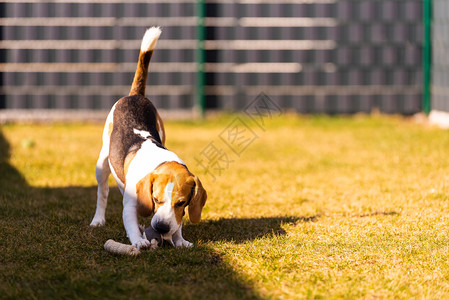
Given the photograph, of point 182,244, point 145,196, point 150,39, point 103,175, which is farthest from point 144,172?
point 150,39

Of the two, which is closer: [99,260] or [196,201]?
[99,260]

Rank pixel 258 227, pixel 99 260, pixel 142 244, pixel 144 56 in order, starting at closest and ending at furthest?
pixel 99 260 < pixel 142 244 < pixel 258 227 < pixel 144 56

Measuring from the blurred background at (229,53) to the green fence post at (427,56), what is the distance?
0.02m

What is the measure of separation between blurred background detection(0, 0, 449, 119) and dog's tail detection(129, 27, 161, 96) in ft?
23.9

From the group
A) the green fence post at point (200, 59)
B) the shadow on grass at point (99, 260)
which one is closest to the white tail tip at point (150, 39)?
the shadow on grass at point (99, 260)

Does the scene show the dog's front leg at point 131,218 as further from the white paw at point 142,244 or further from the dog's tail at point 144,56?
the dog's tail at point 144,56

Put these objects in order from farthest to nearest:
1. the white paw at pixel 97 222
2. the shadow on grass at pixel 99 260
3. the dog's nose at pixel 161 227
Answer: the white paw at pixel 97 222 < the dog's nose at pixel 161 227 < the shadow on grass at pixel 99 260

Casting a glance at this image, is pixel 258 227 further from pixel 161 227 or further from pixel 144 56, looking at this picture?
pixel 144 56

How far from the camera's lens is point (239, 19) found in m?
12.9

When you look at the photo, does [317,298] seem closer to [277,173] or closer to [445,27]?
[277,173]

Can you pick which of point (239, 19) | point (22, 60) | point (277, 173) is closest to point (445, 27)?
point (239, 19)

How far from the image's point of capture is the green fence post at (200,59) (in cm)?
1288

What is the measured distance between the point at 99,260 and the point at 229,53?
9.22 m

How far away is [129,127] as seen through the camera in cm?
508
